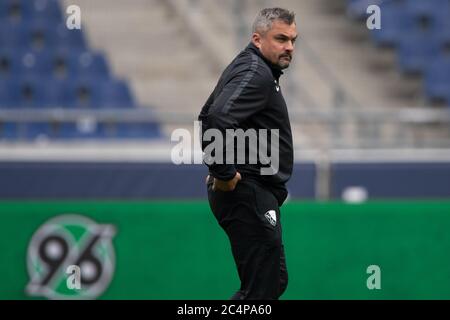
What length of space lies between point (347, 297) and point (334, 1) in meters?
5.34

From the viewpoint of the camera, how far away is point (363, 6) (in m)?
12.2

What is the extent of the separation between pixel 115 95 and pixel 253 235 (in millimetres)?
5560

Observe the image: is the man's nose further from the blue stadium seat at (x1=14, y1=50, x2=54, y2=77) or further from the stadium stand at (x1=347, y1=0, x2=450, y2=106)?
the stadium stand at (x1=347, y1=0, x2=450, y2=106)

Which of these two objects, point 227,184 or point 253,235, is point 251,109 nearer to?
point 227,184

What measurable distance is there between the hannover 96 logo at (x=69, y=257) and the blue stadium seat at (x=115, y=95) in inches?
105

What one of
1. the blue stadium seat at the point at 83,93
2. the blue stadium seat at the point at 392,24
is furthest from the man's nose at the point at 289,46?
the blue stadium seat at the point at 392,24

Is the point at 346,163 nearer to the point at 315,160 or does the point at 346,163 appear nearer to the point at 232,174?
the point at 315,160

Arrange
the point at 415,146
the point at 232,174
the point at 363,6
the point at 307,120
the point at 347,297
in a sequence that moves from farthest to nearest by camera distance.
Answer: the point at 363,6, the point at 415,146, the point at 307,120, the point at 347,297, the point at 232,174

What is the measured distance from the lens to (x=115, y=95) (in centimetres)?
1111

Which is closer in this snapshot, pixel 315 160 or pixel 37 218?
pixel 37 218

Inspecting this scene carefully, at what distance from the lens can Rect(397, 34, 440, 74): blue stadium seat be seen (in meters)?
12.1

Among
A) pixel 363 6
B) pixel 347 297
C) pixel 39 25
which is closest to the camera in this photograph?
pixel 347 297

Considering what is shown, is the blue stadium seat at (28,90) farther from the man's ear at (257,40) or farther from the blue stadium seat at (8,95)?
the man's ear at (257,40)

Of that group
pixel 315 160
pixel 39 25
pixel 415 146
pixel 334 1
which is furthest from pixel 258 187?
pixel 334 1
